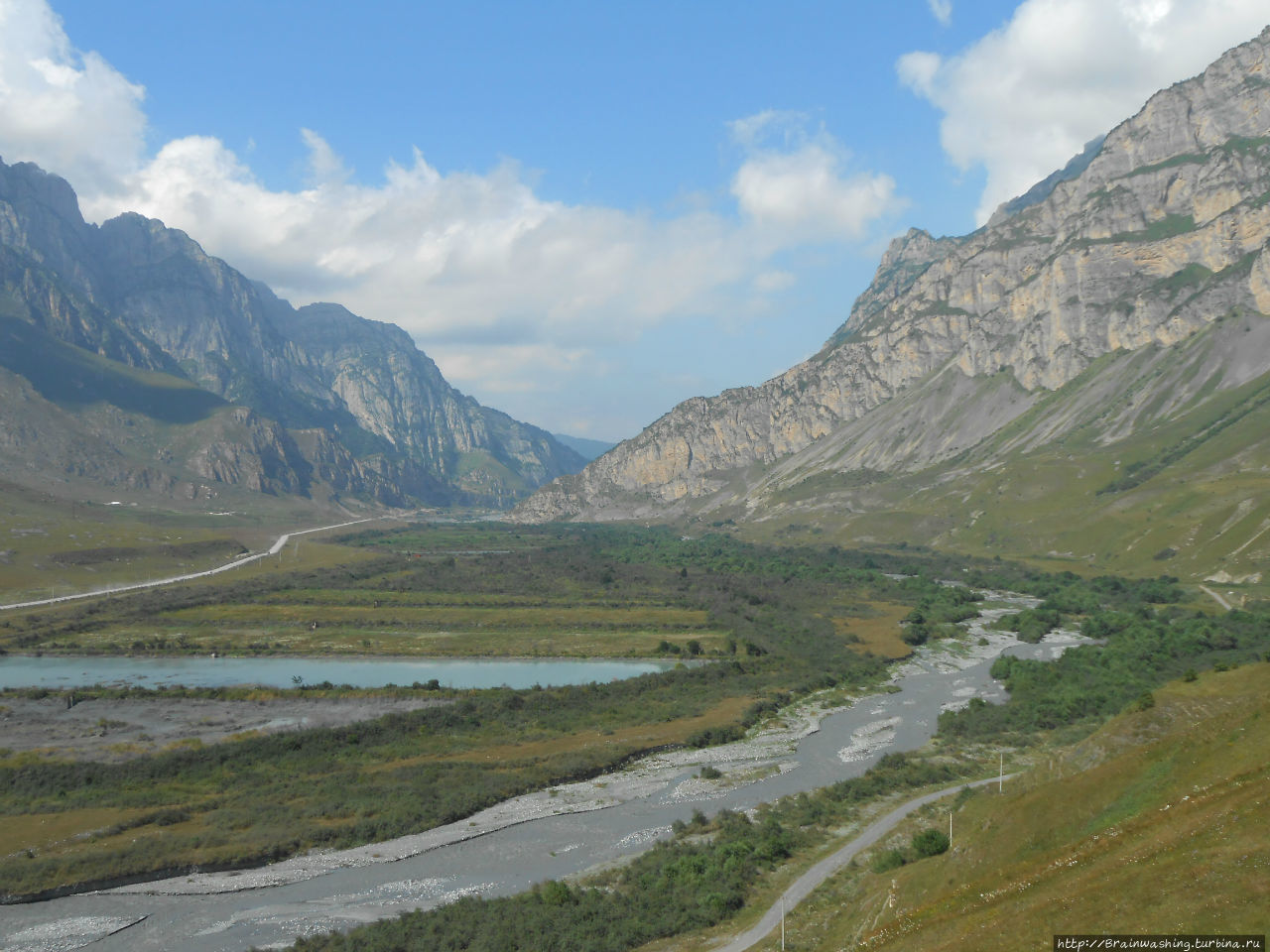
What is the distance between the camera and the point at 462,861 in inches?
1967

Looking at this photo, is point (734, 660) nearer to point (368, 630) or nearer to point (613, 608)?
point (613, 608)

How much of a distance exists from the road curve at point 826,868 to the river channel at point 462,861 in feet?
26.2

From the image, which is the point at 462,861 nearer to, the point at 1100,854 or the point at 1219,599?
the point at 1100,854

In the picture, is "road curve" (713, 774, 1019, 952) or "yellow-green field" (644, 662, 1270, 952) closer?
"yellow-green field" (644, 662, 1270, 952)

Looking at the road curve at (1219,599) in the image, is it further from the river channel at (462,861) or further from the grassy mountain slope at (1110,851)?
the grassy mountain slope at (1110,851)

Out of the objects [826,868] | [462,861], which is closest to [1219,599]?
[826,868]

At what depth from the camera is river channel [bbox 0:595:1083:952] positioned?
41656 millimetres

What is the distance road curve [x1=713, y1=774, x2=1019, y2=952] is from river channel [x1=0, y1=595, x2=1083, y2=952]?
314 inches

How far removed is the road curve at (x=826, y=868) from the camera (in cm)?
3838

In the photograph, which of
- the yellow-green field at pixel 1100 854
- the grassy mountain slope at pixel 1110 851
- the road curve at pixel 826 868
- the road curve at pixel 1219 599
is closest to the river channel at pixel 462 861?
the road curve at pixel 826 868

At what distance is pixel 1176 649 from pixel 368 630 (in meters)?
106

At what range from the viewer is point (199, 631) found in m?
130

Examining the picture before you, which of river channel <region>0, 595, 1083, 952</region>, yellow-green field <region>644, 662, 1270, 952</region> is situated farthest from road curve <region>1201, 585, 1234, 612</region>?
yellow-green field <region>644, 662, 1270, 952</region>

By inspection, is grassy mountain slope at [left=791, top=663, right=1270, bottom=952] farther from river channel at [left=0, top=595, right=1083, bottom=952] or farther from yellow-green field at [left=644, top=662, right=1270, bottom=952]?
river channel at [left=0, top=595, right=1083, bottom=952]
